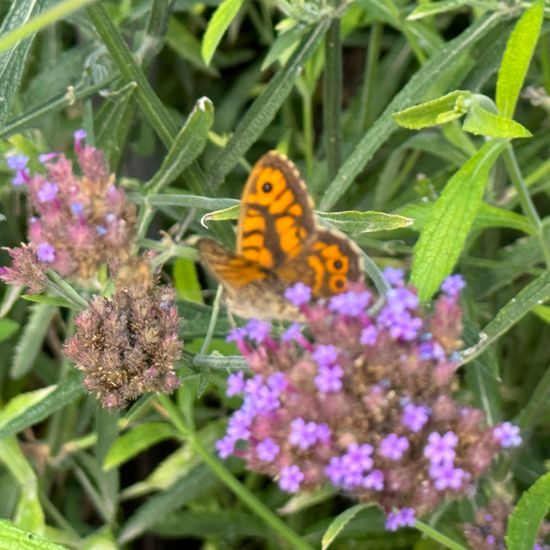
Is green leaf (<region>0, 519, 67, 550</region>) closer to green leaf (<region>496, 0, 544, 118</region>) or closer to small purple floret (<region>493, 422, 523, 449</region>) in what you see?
small purple floret (<region>493, 422, 523, 449</region>)

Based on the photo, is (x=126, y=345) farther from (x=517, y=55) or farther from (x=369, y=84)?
(x=369, y=84)

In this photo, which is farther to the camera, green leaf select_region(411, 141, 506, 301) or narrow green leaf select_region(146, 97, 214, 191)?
narrow green leaf select_region(146, 97, 214, 191)

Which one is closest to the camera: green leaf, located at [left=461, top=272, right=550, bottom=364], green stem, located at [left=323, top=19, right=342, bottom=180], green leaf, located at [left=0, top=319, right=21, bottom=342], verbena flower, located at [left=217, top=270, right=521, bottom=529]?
verbena flower, located at [left=217, top=270, right=521, bottom=529]

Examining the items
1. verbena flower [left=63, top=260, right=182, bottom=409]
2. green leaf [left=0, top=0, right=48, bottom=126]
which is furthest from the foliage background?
verbena flower [left=63, top=260, right=182, bottom=409]

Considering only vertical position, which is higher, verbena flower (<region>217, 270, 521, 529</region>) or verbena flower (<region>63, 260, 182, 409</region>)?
verbena flower (<region>63, 260, 182, 409</region>)

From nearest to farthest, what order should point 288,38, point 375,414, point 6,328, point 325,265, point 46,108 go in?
point 375,414, point 325,265, point 46,108, point 288,38, point 6,328

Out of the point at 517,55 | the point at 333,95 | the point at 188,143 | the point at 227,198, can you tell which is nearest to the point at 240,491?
the point at 227,198
